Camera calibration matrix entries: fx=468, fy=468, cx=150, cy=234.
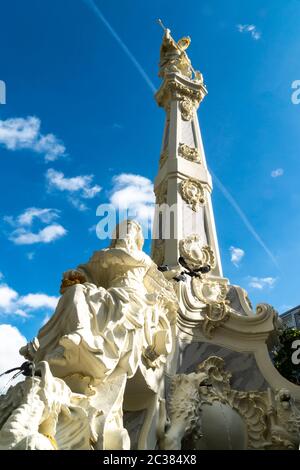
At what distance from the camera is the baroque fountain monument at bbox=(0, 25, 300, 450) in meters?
4.40

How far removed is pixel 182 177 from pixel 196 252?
2.34m

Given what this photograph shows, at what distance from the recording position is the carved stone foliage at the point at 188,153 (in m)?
12.2

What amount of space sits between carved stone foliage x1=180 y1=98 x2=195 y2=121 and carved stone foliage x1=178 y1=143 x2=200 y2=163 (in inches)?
55.7

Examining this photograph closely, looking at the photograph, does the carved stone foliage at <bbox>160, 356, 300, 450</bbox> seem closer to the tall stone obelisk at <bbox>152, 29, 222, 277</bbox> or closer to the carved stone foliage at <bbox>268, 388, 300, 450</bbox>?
the carved stone foliage at <bbox>268, 388, 300, 450</bbox>

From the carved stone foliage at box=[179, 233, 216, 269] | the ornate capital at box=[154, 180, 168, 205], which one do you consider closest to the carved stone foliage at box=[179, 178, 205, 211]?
the ornate capital at box=[154, 180, 168, 205]

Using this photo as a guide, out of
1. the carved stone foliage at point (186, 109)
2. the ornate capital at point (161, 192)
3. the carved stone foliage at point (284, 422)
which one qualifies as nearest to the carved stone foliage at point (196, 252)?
the ornate capital at point (161, 192)

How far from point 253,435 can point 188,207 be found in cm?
551

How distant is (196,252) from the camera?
10102 millimetres

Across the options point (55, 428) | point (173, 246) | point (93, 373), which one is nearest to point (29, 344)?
point (93, 373)

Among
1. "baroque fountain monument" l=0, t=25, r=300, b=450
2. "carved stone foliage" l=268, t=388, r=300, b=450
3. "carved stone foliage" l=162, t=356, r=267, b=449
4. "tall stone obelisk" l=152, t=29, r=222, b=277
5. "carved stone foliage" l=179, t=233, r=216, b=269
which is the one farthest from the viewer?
"tall stone obelisk" l=152, t=29, r=222, b=277

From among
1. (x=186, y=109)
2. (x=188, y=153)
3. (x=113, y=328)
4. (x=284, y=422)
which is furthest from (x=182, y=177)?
(x=113, y=328)

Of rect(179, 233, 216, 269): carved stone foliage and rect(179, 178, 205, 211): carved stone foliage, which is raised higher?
rect(179, 178, 205, 211): carved stone foliage

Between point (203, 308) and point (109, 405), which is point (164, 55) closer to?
point (203, 308)

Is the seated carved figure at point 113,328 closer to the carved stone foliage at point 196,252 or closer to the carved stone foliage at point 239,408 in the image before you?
the carved stone foliage at point 239,408
